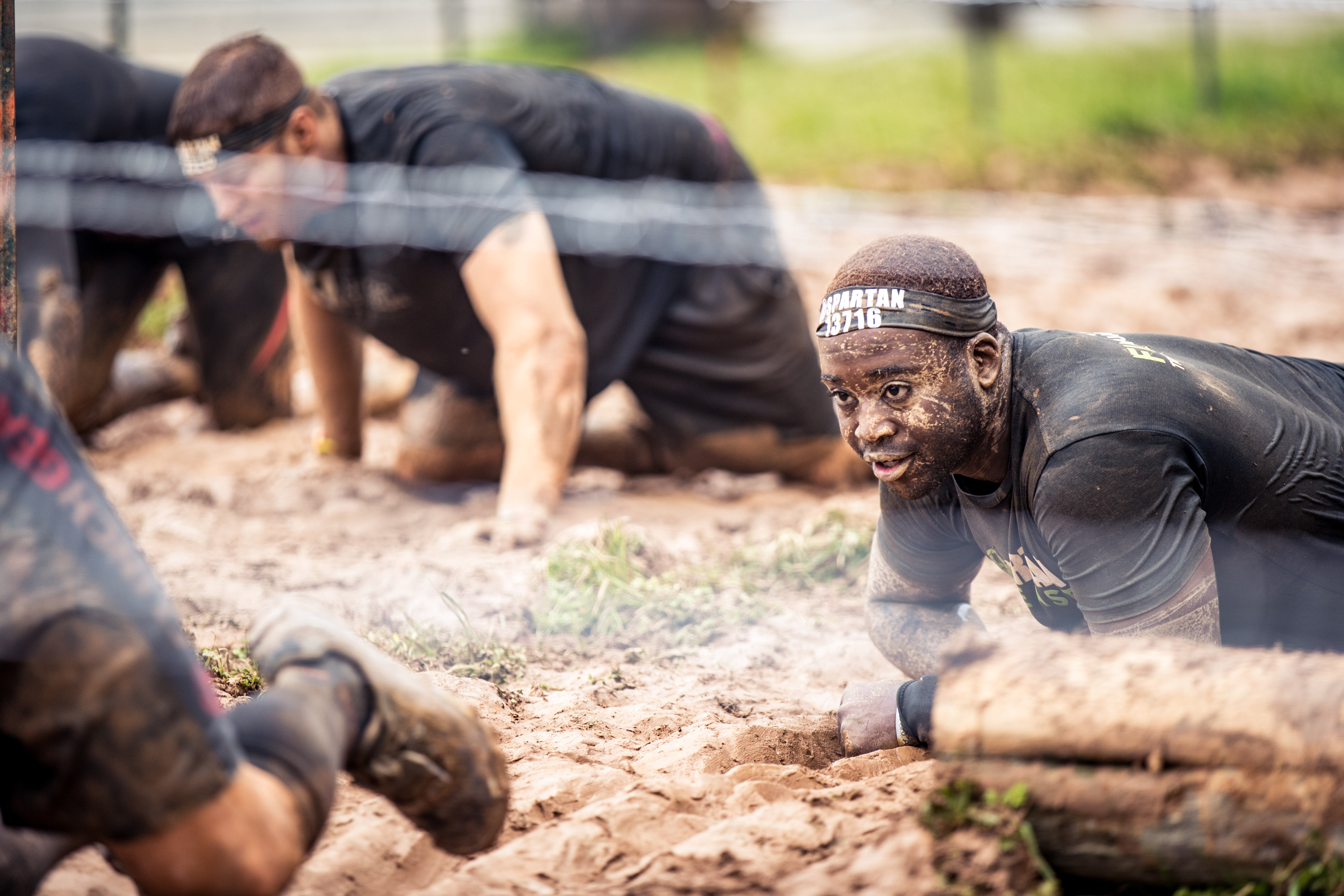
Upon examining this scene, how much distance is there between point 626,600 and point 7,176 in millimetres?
1593

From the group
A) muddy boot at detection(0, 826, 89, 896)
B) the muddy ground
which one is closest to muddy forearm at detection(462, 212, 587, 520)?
the muddy ground

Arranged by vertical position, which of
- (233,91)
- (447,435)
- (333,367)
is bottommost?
(447,435)

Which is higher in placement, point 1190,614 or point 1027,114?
point 1027,114

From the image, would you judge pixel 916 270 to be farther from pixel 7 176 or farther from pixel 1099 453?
pixel 7 176

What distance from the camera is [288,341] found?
5109 millimetres

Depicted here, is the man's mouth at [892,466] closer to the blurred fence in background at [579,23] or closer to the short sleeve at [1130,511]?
the short sleeve at [1130,511]

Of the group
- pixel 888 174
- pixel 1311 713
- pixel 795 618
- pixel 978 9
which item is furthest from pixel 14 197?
pixel 978 9

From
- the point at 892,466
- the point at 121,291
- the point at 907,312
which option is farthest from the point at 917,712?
the point at 121,291

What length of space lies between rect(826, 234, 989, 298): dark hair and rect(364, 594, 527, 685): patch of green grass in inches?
44.5

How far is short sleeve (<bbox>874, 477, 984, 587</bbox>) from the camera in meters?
Answer: 2.16

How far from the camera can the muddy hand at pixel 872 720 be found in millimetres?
2152

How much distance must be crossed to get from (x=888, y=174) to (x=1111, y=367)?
676cm

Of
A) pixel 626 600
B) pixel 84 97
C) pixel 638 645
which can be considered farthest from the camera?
pixel 84 97

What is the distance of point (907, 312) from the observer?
1872mm
